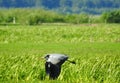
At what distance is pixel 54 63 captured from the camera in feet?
33.8

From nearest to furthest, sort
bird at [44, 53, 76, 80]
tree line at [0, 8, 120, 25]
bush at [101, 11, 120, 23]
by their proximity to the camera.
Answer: bird at [44, 53, 76, 80] < tree line at [0, 8, 120, 25] < bush at [101, 11, 120, 23]

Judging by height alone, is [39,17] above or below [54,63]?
below

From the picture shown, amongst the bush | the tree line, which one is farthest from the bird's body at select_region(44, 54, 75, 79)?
the bush

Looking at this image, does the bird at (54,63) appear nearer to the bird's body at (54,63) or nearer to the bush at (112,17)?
the bird's body at (54,63)

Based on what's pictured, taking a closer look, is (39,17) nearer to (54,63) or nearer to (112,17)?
(112,17)

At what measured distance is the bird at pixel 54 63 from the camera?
10.1 meters

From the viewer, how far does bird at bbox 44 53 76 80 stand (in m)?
10.1

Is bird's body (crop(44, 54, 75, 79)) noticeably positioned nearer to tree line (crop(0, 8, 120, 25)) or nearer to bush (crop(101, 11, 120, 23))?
tree line (crop(0, 8, 120, 25))

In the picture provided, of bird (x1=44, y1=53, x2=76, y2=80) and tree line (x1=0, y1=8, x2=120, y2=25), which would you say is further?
tree line (x1=0, y1=8, x2=120, y2=25)

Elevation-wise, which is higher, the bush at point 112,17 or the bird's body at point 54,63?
the bird's body at point 54,63

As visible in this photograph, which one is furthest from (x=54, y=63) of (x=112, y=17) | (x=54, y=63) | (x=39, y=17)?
(x=112, y=17)

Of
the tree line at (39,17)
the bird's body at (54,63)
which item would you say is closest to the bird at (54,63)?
the bird's body at (54,63)

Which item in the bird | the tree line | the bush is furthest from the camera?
the bush

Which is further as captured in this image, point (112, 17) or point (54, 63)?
point (112, 17)
